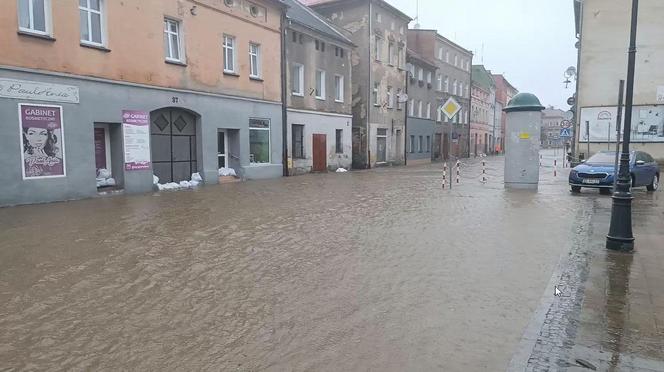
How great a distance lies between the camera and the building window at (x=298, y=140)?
2644 centimetres

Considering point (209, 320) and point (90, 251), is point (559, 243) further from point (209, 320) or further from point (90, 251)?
point (90, 251)

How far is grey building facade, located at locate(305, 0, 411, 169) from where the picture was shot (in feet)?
110

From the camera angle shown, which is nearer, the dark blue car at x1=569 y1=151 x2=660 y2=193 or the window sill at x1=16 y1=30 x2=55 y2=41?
the window sill at x1=16 y1=30 x2=55 y2=41

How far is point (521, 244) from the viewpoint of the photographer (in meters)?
8.35

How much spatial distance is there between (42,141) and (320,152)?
16.4m

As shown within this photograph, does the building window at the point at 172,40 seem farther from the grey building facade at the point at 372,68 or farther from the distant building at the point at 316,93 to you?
the grey building facade at the point at 372,68

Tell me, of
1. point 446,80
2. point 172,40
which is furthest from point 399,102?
point 172,40

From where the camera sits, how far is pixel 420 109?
4441 centimetres

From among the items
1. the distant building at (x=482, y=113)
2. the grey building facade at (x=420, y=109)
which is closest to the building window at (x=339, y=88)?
the grey building facade at (x=420, y=109)

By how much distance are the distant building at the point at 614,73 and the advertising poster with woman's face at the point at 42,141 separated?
92.4 feet

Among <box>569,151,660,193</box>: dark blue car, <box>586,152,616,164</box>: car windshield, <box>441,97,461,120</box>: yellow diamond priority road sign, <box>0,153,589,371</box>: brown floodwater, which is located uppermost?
<box>441,97,461,120</box>: yellow diamond priority road sign

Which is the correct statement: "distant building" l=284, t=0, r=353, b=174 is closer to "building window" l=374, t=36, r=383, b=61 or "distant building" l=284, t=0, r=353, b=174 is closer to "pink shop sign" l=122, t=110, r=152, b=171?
"building window" l=374, t=36, r=383, b=61

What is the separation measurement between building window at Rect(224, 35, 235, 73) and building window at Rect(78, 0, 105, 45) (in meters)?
5.95

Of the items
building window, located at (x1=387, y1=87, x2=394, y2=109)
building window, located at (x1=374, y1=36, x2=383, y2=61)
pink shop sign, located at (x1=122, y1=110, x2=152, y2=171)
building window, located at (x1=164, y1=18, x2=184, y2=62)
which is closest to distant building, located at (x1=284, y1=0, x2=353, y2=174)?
building window, located at (x1=374, y1=36, x2=383, y2=61)
